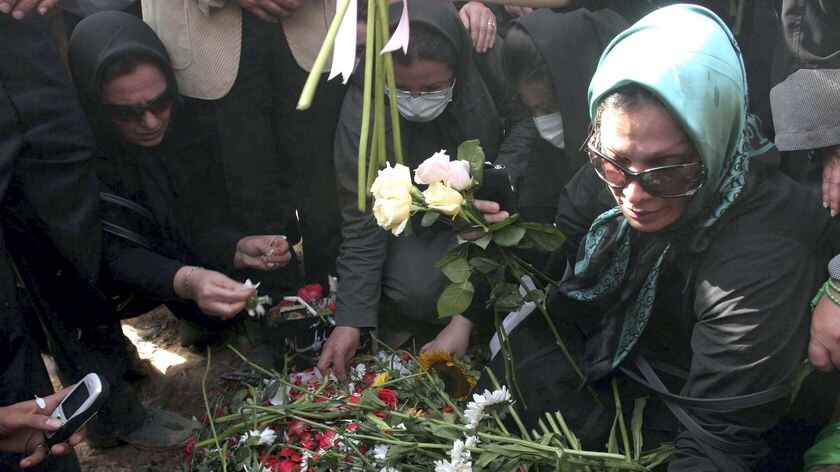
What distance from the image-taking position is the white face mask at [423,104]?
8.95 ft

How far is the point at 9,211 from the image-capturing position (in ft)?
7.58

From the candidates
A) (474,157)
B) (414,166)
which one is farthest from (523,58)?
(474,157)

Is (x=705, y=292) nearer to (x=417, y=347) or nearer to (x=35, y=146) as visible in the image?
(x=417, y=347)

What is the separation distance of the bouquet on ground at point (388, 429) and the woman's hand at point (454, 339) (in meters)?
0.14

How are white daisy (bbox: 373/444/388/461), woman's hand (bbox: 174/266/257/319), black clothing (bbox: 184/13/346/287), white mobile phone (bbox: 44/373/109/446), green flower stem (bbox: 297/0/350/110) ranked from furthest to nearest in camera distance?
black clothing (bbox: 184/13/346/287) < woman's hand (bbox: 174/266/257/319) < white daisy (bbox: 373/444/388/461) < white mobile phone (bbox: 44/373/109/446) < green flower stem (bbox: 297/0/350/110)

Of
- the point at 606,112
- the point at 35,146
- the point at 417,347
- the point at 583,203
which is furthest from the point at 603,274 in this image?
the point at 35,146

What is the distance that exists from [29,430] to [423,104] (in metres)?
1.64

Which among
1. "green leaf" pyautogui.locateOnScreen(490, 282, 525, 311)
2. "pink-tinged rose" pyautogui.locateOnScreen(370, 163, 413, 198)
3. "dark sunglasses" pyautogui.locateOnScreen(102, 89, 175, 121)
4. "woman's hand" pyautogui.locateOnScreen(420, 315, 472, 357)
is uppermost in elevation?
"pink-tinged rose" pyautogui.locateOnScreen(370, 163, 413, 198)

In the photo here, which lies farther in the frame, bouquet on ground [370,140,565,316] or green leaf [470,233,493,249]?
green leaf [470,233,493,249]

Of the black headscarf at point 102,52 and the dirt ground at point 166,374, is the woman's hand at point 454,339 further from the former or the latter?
the black headscarf at point 102,52

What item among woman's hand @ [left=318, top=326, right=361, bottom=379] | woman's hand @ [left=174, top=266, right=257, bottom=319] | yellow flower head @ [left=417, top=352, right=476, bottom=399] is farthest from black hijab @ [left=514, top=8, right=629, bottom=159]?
woman's hand @ [left=174, top=266, right=257, bottom=319]

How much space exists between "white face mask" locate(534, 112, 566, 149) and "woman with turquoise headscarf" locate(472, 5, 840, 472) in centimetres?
101

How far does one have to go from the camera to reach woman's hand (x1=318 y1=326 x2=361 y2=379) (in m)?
2.61

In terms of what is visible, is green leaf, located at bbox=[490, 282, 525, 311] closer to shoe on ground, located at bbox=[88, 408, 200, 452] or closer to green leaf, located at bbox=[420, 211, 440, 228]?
green leaf, located at bbox=[420, 211, 440, 228]
